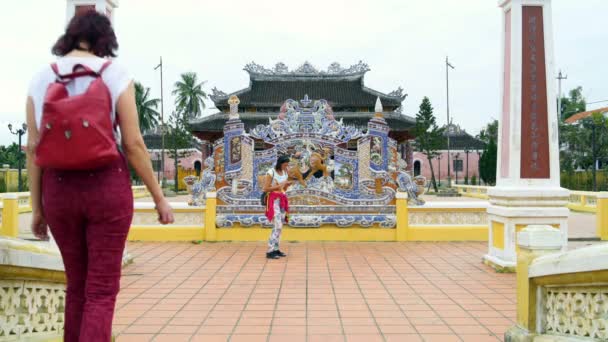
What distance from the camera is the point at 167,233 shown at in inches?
377

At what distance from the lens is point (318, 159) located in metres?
10.2

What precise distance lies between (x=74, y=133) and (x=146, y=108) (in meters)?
46.6

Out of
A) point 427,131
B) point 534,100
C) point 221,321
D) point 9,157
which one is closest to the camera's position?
point 221,321

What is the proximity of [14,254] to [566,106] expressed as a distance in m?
55.2

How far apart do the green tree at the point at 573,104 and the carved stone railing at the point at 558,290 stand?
4886 centimetres

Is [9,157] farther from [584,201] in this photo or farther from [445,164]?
[584,201]

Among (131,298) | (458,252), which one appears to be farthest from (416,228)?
(131,298)

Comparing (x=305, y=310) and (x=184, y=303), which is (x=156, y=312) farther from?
(x=305, y=310)

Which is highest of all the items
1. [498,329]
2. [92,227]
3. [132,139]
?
[132,139]

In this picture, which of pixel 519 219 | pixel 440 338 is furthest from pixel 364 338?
pixel 519 219

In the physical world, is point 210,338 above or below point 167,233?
below

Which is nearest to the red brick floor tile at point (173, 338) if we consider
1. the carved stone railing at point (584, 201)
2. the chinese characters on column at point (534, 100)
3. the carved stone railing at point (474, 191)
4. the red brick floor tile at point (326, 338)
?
the red brick floor tile at point (326, 338)

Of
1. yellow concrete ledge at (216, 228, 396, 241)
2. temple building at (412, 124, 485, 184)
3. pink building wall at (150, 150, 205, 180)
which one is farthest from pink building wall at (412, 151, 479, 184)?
yellow concrete ledge at (216, 228, 396, 241)

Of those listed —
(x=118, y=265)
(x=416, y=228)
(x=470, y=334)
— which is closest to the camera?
(x=118, y=265)
